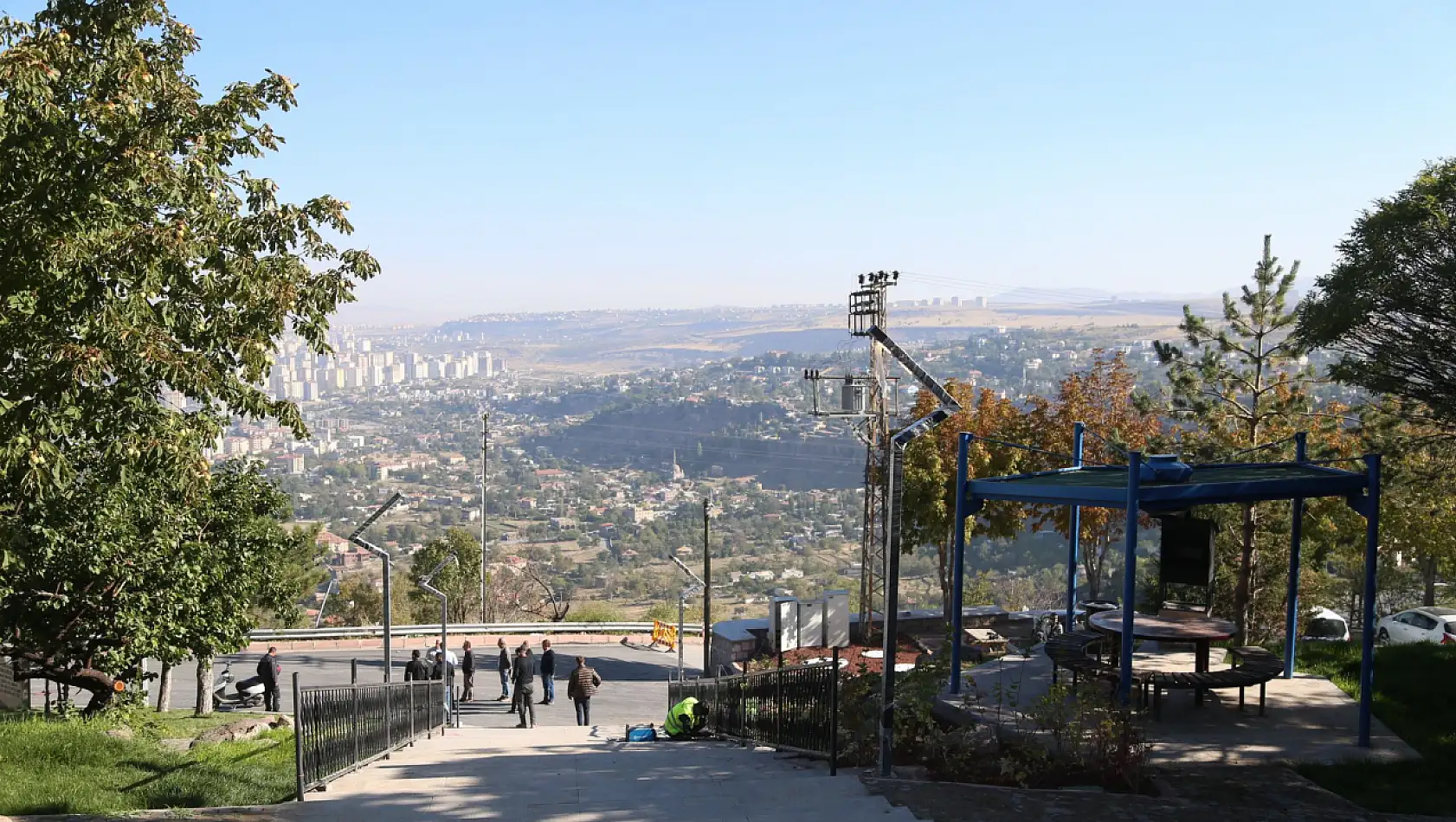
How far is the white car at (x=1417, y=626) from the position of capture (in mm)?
20172

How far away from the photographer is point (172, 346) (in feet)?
26.4

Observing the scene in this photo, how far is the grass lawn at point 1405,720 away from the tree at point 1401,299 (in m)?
2.92

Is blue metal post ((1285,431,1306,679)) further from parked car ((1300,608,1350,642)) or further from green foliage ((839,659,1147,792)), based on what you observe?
parked car ((1300,608,1350,642))

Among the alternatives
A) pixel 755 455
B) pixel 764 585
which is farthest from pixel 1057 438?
pixel 755 455

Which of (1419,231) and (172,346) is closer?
(172,346)

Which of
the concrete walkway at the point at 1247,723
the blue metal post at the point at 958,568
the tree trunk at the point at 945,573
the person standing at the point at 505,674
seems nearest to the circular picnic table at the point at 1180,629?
the concrete walkway at the point at 1247,723

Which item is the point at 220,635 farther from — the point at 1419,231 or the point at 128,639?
the point at 1419,231

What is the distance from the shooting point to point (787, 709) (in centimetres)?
1018

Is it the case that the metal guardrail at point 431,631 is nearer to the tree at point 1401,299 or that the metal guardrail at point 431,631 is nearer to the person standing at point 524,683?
the person standing at point 524,683

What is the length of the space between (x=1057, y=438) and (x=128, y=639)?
2205cm

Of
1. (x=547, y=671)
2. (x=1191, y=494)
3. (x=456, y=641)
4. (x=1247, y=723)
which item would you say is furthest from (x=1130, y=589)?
(x=456, y=641)

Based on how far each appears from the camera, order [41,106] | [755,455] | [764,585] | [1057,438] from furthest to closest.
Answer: [755,455], [764,585], [1057,438], [41,106]

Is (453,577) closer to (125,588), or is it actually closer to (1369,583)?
(125,588)

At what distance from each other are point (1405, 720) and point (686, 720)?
283 inches
